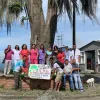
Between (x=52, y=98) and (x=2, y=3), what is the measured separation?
26.6ft

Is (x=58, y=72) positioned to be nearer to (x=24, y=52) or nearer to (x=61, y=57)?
(x=61, y=57)

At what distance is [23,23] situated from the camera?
1756 cm

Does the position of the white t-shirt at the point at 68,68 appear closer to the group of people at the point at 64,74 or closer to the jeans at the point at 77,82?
the group of people at the point at 64,74

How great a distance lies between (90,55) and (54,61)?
1061 inches

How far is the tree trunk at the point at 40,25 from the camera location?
17.3 metres

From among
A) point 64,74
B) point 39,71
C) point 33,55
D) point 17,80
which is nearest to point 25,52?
point 33,55

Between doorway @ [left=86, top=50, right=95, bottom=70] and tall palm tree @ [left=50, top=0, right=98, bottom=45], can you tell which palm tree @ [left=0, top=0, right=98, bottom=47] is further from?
doorway @ [left=86, top=50, right=95, bottom=70]

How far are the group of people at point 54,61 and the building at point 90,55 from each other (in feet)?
75.9

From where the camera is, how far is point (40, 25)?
17438 mm

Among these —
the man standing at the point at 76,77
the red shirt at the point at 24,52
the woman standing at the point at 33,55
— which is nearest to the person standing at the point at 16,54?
the red shirt at the point at 24,52

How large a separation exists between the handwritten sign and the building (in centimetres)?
2417

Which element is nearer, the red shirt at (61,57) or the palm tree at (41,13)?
the red shirt at (61,57)

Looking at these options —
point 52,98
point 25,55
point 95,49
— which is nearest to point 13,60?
point 25,55

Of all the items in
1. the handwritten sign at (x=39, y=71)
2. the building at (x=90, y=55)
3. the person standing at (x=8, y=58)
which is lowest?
the handwritten sign at (x=39, y=71)
